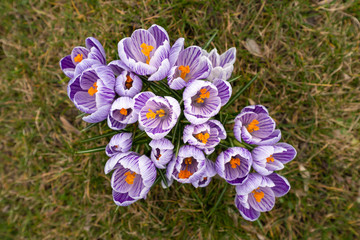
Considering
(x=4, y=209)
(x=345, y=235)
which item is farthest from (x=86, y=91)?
(x=345, y=235)

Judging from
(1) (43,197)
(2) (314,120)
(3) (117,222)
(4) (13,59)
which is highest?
(2) (314,120)

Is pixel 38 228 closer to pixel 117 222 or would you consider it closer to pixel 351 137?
pixel 117 222

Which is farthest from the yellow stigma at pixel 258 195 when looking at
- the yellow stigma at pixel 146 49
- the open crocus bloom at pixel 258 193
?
the yellow stigma at pixel 146 49

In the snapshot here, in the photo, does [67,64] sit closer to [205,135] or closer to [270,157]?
[205,135]

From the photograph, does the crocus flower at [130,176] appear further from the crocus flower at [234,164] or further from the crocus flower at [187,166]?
the crocus flower at [234,164]

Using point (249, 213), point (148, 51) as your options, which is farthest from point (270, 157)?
point (148, 51)

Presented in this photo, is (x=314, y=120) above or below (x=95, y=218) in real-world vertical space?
above

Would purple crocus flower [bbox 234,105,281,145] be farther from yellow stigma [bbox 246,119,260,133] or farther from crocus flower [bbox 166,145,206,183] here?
crocus flower [bbox 166,145,206,183]
